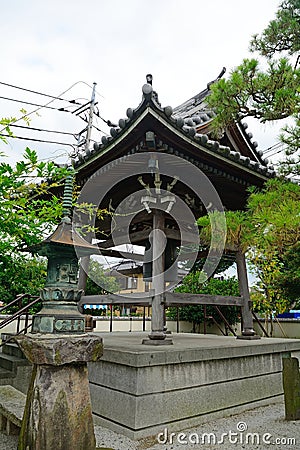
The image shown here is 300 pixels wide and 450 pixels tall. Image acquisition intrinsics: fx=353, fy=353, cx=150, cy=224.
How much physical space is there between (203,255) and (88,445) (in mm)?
4939

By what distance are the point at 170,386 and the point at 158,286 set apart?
4.59 feet

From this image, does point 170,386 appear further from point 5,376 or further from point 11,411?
point 5,376

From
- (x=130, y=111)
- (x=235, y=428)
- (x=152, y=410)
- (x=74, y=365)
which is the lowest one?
(x=235, y=428)

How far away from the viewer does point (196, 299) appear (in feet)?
16.8

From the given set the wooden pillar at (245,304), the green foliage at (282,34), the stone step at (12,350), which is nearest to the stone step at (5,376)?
the stone step at (12,350)

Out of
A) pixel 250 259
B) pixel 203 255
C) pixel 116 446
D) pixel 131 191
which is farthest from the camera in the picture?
pixel 250 259

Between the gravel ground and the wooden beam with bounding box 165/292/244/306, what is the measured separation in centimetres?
151

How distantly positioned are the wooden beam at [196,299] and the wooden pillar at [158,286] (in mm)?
146

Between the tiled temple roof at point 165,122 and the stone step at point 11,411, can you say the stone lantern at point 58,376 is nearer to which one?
the stone step at point 11,411

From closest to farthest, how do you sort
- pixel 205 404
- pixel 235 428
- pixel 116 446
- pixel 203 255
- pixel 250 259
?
pixel 116 446, pixel 235 428, pixel 205 404, pixel 203 255, pixel 250 259

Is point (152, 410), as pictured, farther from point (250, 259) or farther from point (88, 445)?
point (250, 259)

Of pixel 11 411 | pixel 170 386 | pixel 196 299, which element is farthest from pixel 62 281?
pixel 196 299

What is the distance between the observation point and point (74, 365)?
2.40 m

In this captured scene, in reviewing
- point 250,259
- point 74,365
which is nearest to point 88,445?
point 74,365
